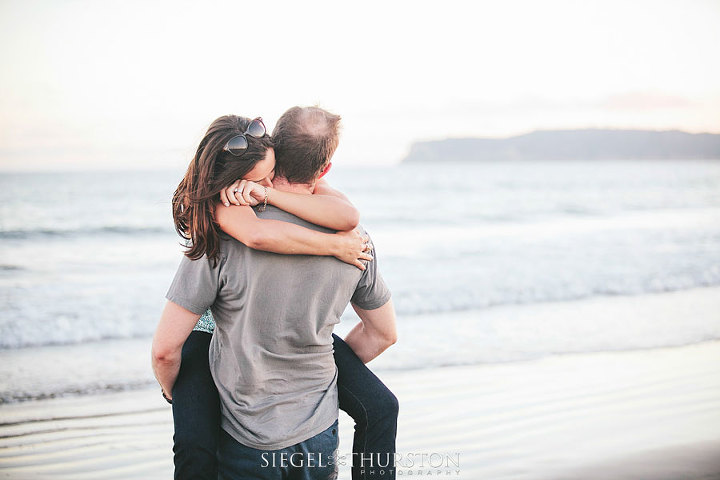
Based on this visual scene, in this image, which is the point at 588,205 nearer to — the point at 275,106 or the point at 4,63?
the point at 275,106

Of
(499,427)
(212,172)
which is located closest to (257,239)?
(212,172)

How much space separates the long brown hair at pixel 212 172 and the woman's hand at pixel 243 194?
2cm

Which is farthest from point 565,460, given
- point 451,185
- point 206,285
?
point 451,185

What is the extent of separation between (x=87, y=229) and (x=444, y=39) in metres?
12.7

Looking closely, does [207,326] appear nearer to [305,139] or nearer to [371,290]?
[371,290]

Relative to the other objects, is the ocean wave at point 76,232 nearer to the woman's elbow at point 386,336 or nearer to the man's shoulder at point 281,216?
the woman's elbow at point 386,336

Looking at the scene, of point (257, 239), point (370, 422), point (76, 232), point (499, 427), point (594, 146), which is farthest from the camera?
point (594, 146)

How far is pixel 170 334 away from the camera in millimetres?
1906

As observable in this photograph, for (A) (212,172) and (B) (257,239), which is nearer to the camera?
(B) (257,239)

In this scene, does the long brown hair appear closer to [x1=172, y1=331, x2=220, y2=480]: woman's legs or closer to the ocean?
[x1=172, y1=331, x2=220, y2=480]: woman's legs

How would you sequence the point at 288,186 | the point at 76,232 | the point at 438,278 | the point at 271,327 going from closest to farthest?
1. the point at 271,327
2. the point at 288,186
3. the point at 438,278
4. the point at 76,232

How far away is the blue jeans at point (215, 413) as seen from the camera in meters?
1.94

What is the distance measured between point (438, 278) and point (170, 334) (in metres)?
8.36

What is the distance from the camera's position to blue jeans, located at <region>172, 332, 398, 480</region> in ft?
6.36
